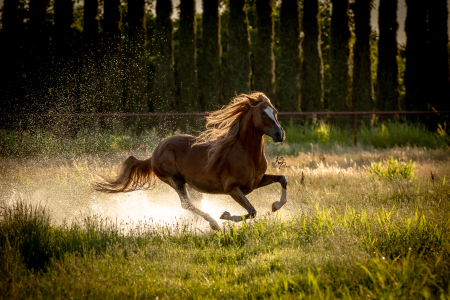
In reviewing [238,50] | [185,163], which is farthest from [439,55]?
[185,163]

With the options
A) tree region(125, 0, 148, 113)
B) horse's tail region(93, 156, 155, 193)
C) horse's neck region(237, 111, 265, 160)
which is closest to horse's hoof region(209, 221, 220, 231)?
horse's neck region(237, 111, 265, 160)

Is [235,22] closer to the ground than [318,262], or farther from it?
farther from it

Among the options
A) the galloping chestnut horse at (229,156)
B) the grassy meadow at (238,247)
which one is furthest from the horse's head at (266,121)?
the grassy meadow at (238,247)

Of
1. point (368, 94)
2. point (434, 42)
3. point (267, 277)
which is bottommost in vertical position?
point (267, 277)

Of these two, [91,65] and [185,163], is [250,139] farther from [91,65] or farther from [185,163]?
[91,65]

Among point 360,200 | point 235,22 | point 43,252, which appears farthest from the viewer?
point 235,22

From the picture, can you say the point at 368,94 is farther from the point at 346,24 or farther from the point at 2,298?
the point at 2,298

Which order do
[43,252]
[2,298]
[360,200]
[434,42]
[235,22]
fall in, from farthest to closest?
[235,22] → [434,42] → [360,200] → [43,252] → [2,298]

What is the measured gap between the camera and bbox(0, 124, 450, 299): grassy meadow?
3.20 m

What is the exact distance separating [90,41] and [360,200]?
1446 cm

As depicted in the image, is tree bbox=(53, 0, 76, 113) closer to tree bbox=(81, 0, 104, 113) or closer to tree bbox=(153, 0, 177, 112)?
tree bbox=(81, 0, 104, 113)

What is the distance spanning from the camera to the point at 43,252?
13.1 ft

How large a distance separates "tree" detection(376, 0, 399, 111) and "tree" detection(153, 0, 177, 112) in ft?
30.7

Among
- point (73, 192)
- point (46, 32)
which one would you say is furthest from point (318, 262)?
point (46, 32)
